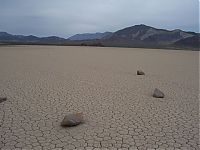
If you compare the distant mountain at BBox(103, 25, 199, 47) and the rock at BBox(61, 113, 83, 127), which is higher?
the distant mountain at BBox(103, 25, 199, 47)

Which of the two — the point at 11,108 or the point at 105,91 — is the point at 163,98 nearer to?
the point at 105,91

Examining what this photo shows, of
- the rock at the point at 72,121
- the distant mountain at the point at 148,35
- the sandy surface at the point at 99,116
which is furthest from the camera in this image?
the distant mountain at the point at 148,35

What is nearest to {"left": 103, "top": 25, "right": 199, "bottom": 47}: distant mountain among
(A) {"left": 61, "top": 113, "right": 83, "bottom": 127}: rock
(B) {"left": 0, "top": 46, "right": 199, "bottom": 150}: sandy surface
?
(B) {"left": 0, "top": 46, "right": 199, "bottom": 150}: sandy surface

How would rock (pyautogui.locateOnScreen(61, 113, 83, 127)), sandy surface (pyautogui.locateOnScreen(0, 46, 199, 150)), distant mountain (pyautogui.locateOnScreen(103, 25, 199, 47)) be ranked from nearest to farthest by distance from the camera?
sandy surface (pyautogui.locateOnScreen(0, 46, 199, 150)) → rock (pyautogui.locateOnScreen(61, 113, 83, 127)) → distant mountain (pyautogui.locateOnScreen(103, 25, 199, 47))

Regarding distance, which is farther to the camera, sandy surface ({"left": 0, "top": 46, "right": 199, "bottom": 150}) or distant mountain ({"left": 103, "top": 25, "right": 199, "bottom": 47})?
distant mountain ({"left": 103, "top": 25, "right": 199, "bottom": 47})

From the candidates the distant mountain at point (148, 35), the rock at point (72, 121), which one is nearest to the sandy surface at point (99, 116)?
the rock at point (72, 121)

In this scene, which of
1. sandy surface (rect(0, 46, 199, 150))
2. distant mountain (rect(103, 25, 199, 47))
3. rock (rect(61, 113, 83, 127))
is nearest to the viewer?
sandy surface (rect(0, 46, 199, 150))

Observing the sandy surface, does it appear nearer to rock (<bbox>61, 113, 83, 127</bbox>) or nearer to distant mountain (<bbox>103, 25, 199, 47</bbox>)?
rock (<bbox>61, 113, 83, 127</bbox>)

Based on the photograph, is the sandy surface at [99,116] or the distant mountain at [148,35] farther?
the distant mountain at [148,35]

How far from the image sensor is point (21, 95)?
6504 mm

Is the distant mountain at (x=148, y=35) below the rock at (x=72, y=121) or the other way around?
the other way around

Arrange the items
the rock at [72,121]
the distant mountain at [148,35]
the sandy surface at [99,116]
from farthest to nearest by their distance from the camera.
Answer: the distant mountain at [148,35], the rock at [72,121], the sandy surface at [99,116]

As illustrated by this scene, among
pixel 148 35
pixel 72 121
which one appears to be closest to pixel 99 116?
pixel 72 121

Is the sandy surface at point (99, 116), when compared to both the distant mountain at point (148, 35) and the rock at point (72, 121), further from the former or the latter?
the distant mountain at point (148, 35)
